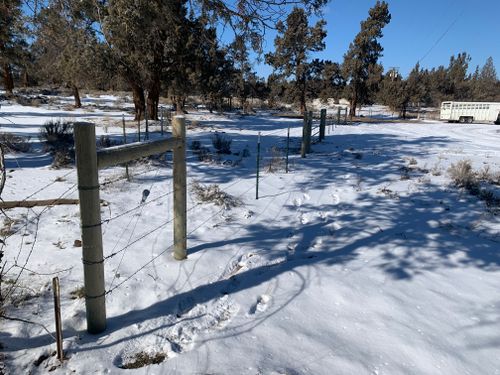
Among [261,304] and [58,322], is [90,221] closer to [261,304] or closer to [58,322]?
[58,322]

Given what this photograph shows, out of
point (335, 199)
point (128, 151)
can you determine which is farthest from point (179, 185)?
point (335, 199)

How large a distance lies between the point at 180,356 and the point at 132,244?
2.08 metres

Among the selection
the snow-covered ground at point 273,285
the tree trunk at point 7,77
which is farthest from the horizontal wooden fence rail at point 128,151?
the tree trunk at point 7,77

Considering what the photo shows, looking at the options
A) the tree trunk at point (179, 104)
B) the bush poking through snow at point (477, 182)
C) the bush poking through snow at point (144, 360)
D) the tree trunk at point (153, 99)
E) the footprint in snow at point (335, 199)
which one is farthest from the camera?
the tree trunk at point (179, 104)

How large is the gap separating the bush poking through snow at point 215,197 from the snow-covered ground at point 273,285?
159mm

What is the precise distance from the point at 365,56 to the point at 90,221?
35306 mm

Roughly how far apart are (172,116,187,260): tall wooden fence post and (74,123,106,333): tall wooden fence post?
4.21 feet

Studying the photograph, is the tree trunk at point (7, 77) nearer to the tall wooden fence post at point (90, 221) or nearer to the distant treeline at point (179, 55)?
the distant treeline at point (179, 55)

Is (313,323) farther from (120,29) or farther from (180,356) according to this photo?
(120,29)

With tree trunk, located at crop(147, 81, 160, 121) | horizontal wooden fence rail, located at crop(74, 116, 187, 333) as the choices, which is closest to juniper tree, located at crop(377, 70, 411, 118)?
tree trunk, located at crop(147, 81, 160, 121)

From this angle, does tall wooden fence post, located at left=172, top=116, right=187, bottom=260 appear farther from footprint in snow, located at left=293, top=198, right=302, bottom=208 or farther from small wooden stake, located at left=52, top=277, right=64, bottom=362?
footprint in snow, located at left=293, top=198, right=302, bottom=208

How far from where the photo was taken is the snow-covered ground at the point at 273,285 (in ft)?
8.09

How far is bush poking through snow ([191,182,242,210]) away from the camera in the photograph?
19.3 feet

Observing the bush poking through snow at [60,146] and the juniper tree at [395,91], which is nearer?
the bush poking through snow at [60,146]
